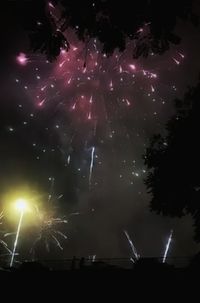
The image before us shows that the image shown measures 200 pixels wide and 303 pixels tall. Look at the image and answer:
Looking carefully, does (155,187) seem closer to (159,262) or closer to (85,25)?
(159,262)

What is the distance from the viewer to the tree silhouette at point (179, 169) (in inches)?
1086

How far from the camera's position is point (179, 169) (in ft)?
92.0

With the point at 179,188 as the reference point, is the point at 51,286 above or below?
below

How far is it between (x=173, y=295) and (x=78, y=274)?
18.8 feet

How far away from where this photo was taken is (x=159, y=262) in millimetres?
22938

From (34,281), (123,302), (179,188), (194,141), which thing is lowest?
(123,302)

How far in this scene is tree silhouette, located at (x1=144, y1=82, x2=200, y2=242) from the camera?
90.5 ft

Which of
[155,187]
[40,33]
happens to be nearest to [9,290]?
[155,187]

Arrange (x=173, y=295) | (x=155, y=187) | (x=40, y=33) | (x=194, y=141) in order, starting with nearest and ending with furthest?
1. (x=40, y=33)
2. (x=173, y=295)
3. (x=194, y=141)
4. (x=155, y=187)

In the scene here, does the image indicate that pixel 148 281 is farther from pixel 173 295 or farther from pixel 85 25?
pixel 85 25

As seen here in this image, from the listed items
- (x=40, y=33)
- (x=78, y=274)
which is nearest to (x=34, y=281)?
(x=78, y=274)

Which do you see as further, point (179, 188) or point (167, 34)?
point (179, 188)

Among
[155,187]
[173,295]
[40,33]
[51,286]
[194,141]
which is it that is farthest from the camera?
[155,187]

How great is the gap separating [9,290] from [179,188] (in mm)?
13335
